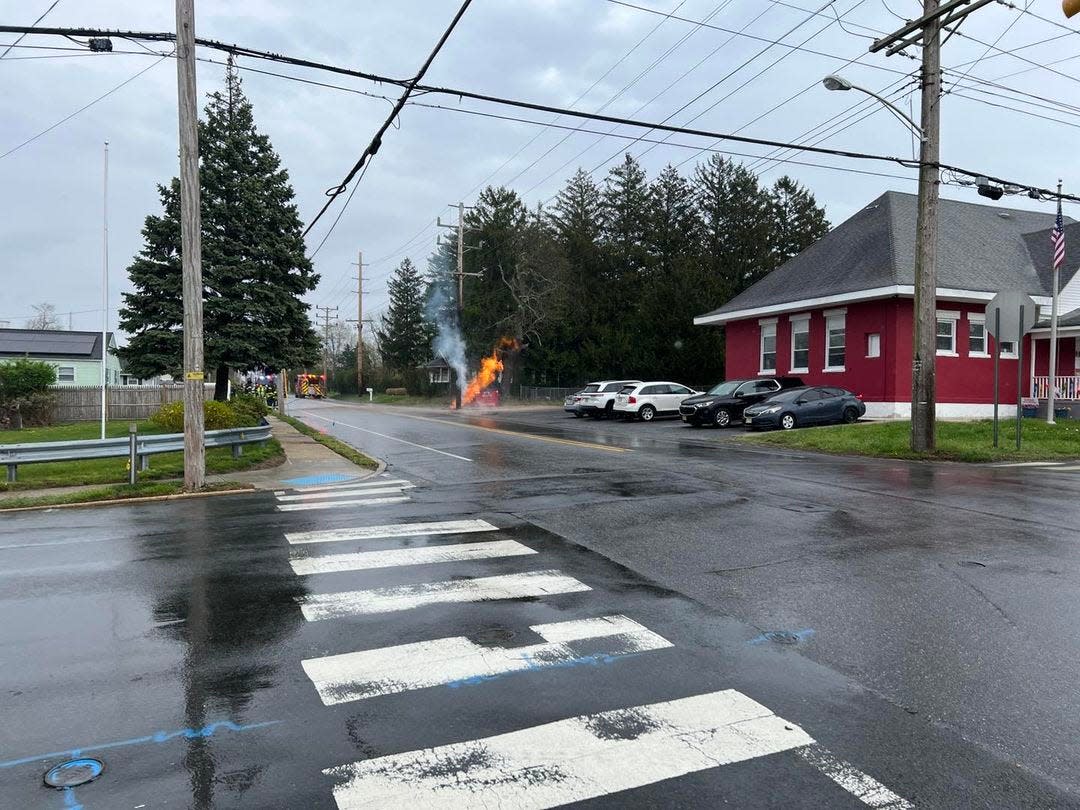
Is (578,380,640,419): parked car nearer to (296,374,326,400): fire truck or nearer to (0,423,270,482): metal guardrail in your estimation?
(0,423,270,482): metal guardrail

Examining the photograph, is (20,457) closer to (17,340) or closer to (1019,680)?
(1019,680)

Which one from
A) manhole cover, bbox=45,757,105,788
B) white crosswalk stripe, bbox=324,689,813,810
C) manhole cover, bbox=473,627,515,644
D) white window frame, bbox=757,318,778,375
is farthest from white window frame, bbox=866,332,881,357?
manhole cover, bbox=45,757,105,788

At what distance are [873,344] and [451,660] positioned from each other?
82.2ft

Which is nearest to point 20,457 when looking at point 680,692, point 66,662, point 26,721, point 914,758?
point 66,662

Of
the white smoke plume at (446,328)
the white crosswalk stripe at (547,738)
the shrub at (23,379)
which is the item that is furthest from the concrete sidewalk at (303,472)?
the white smoke plume at (446,328)

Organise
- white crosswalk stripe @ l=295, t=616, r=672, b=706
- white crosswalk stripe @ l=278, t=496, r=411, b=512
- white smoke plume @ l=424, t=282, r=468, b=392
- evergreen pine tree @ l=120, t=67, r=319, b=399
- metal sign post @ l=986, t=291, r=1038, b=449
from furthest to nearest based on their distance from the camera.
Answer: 1. white smoke plume @ l=424, t=282, r=468, b=392
2. evergreen pine tree @ l=120, t=67, r=319, b=399
3. metal sign post @ l=986, t=291, r=1038, b=449
4. white crosswalk stripe @ l=278, t=496, r=411, b=512
5. white crosswalk stripe @ l=295, t=616, r=672, b=706

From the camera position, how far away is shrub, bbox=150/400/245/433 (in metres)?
17.9

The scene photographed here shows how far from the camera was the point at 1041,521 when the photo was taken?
29.5 feet

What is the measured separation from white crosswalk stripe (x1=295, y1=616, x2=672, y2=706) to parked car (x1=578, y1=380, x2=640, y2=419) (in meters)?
27.4

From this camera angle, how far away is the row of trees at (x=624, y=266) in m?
46.8

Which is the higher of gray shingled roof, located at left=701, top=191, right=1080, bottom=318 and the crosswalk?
gray shingled roof, located at left=701, top=191, right=1080, bottom=318

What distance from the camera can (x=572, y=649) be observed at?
191 inches

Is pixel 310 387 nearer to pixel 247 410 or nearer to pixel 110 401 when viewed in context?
pixel 110 401

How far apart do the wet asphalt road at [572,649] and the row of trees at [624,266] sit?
3698 centimetres
